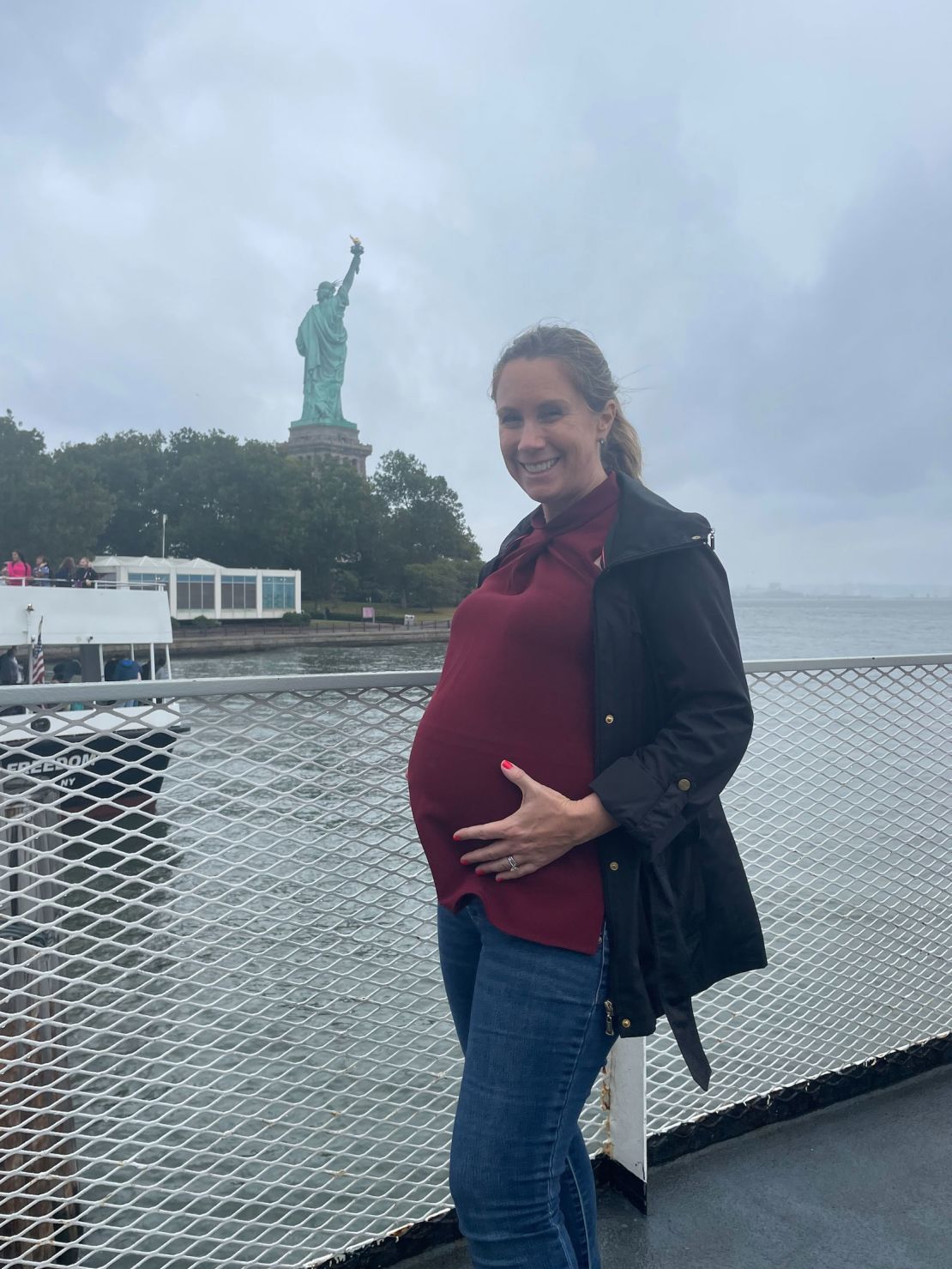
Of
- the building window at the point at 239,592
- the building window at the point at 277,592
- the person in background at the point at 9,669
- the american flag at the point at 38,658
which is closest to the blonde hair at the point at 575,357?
the person in background at the point at 9,669

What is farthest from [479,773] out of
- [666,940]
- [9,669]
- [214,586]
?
[214,586]

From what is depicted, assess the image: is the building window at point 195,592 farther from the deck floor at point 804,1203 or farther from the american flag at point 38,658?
the deck floor at point 804,1203

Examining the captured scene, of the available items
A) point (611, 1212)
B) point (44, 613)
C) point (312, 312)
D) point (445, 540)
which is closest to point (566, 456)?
point (611, 1212)

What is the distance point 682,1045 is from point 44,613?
40.6ft

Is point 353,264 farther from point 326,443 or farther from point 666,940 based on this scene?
point 666,940

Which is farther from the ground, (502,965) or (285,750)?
(285,750)

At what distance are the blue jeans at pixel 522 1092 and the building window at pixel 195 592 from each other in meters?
46.1

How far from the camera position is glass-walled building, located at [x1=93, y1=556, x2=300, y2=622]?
44000 millimetres

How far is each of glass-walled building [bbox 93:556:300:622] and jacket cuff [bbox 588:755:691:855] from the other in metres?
42.3

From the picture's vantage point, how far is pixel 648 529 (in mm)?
1361

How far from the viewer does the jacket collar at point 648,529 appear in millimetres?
1342

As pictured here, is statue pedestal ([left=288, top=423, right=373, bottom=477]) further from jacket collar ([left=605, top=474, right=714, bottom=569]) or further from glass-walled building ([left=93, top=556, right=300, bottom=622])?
jacket collar ([left=605, top=474, right=714, bottom=569])

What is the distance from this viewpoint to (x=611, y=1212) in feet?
7.09

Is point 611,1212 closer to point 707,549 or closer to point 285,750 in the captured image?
point 285,750
